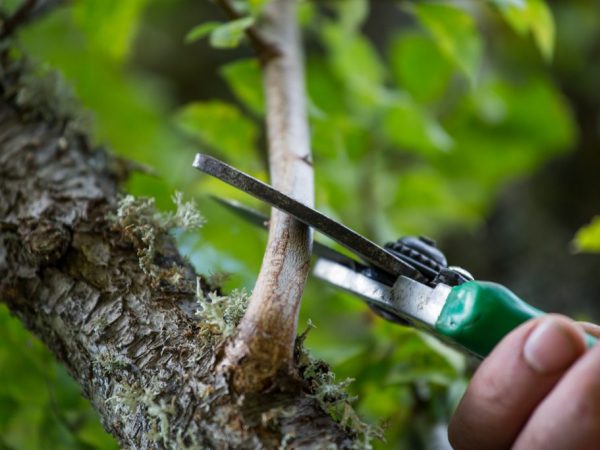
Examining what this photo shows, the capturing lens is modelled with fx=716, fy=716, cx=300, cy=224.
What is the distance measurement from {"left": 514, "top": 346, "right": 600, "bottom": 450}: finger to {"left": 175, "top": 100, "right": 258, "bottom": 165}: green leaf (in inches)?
17.5

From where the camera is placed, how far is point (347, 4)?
70 centimetres

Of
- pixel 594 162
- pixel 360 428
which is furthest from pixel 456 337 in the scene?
pixel 594 162

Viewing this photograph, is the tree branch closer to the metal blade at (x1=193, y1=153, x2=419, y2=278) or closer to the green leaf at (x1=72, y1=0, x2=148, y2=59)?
the metal blade at (x1=193, y1=153, x2=419, y2=278)

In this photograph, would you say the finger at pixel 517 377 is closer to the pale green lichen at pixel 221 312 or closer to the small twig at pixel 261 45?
the pale green lichen at pixel 221 312

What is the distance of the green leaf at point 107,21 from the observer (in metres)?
0.62

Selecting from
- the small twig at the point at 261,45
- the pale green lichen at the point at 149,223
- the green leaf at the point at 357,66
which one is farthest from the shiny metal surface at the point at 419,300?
the green leaf at the point at 357,66

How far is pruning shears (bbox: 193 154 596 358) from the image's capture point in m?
0.33

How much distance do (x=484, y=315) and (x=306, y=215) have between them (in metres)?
0.10

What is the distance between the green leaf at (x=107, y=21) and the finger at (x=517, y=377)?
46 centimetres

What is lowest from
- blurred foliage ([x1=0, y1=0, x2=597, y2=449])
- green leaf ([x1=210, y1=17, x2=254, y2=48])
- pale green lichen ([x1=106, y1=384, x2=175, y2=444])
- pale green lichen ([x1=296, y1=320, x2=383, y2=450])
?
blurred foliage ([x1=0, y1=0, x2=597, y2=449])

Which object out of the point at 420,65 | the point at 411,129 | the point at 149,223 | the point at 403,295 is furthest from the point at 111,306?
the point at 420,65

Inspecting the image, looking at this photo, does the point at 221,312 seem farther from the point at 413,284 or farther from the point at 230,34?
the point at 230,34

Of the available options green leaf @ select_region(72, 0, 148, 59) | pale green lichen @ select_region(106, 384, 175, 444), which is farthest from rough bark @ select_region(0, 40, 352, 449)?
green leaf @ select_region(72, 0, 148, 59)

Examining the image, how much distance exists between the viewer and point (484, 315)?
0.32 meters
